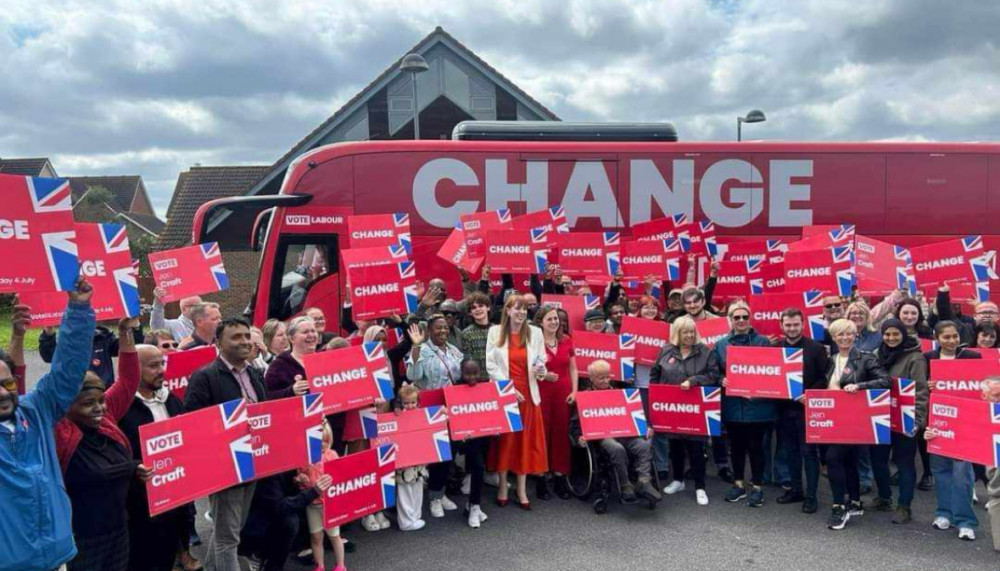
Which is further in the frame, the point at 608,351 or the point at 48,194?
the point at 608,351

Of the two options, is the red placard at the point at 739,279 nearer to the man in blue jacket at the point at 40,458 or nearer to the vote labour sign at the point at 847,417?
the vote labour sign at the point at 847,417

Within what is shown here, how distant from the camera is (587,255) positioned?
8883 mm

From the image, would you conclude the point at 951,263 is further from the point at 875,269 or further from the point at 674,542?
the point at 674,542

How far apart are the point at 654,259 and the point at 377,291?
3670 millimetres

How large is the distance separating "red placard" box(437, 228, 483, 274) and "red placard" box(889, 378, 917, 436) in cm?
468

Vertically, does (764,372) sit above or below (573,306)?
below

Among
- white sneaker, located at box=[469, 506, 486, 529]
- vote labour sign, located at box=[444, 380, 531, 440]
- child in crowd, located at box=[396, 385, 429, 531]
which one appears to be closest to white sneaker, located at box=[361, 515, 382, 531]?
child in crowd, located at box=[396, 385, 429, 531]

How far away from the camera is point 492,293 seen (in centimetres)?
936

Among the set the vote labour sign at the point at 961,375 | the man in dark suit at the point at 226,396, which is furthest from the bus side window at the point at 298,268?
the vote labour sign at the point at 961,375

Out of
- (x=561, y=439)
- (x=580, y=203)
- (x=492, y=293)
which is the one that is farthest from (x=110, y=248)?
(x=580, y=203)

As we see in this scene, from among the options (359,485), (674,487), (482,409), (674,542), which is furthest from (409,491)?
(674,487)

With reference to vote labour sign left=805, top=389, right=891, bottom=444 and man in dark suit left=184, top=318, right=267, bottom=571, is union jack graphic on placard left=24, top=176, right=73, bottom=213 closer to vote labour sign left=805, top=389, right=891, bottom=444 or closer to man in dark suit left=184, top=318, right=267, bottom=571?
man in dark suit left=184, top=318, right=267, bottom=571

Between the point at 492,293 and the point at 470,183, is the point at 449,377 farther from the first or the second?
the point at 470,183

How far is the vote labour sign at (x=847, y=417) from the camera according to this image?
5934 mm
